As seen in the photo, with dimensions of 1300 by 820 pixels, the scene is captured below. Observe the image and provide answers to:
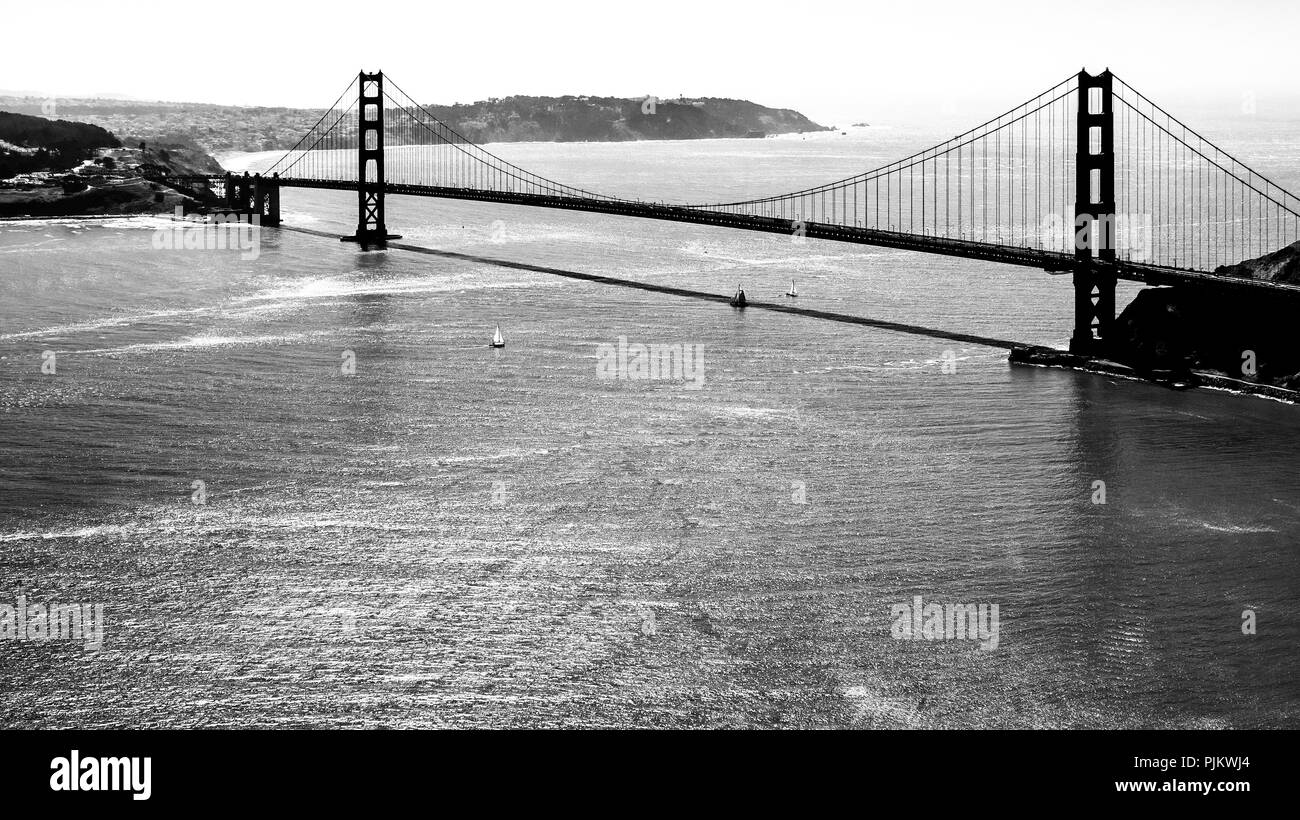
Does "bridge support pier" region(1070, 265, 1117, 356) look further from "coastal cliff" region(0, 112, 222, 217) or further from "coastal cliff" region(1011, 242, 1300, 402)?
"coastal cliff" region(0, 112, 222, 217)

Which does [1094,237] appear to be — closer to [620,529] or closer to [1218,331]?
[1218,331]

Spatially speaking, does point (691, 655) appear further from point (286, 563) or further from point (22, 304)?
point (22, 304)

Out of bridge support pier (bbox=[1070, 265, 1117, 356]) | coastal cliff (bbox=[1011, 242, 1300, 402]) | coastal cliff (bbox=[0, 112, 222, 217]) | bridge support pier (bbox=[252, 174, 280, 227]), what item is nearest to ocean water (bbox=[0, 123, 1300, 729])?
coastal cliff (bbox=[1011, 242, 1300, 402])

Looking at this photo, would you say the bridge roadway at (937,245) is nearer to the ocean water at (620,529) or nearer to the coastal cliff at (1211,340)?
the coastal cliff at (1211,340)

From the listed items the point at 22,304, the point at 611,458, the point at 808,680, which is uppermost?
the point at 22,304

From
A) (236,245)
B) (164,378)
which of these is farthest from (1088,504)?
(236,245)

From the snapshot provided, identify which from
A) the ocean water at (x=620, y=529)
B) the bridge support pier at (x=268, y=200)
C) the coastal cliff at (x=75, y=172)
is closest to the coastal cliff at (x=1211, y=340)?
the ocean water at (x=620, y=529)

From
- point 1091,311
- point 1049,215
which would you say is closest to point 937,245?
point 1091,311
